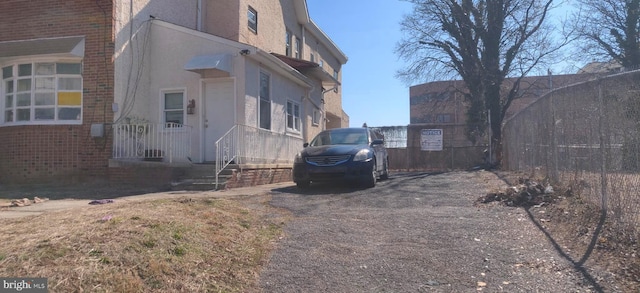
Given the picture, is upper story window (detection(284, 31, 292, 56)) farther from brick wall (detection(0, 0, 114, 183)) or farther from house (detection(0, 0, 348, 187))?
brick wall (detection(0, 0, 114, 183))

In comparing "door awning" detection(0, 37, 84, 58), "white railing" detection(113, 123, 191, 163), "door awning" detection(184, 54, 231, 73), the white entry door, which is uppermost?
"door awning" detection(0, 37, 84, 58)

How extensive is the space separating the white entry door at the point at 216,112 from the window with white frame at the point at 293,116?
12.3ft

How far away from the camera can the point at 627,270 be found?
3.88m

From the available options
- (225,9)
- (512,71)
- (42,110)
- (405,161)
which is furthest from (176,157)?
(512,71)

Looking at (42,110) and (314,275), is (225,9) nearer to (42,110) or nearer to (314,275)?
(42,110)

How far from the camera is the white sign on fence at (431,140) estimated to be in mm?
21516

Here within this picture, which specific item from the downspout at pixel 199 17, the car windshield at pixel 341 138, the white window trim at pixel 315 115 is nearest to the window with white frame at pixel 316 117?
the white window trim at pixel 315 115

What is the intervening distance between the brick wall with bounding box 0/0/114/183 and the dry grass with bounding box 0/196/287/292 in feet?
19.1

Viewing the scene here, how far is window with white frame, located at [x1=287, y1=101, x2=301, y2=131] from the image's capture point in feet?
52.4

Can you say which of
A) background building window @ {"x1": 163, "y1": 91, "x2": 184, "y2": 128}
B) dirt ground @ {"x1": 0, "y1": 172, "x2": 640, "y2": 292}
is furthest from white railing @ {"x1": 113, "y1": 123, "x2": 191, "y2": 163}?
dirt ground @ {"x1": 0, "y1": 172, "x2": 640, "y2": 292}

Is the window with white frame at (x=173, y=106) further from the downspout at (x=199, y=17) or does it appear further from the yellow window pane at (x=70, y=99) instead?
the downspout at (x=199, y=17)

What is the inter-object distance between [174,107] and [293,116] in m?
4.86

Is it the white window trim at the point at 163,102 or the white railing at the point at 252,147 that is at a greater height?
the white window trim at the point at 163,102

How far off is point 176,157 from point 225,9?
6.03m
